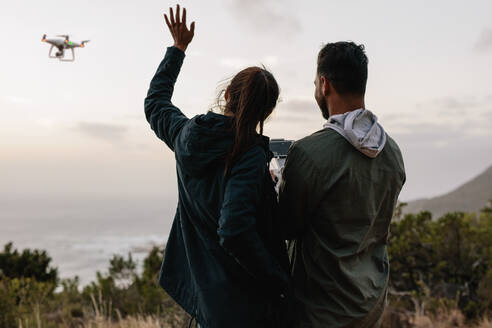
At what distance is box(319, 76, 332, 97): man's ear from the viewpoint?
1.87 meters

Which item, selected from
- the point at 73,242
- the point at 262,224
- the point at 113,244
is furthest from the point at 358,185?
the point at 73,242

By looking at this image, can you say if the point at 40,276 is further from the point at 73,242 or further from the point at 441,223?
the point at 73,242

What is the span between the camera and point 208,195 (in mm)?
1655

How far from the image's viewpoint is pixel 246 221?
4.94ft

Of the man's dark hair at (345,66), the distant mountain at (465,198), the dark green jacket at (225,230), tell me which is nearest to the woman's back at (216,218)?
the dark green jacket at (225,230)

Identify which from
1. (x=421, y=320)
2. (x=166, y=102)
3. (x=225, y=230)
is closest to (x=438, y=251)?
(x=421, y=320)

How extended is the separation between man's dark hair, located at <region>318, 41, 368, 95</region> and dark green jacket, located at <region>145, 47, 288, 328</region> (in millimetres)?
446

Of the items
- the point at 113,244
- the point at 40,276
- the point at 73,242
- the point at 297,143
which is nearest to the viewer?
the point at 297,143

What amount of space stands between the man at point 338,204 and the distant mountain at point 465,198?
54411 millimetres

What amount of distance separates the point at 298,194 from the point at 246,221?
325 millimetres

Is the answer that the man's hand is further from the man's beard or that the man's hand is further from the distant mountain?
the distant mountain

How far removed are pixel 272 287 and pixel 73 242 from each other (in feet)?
160

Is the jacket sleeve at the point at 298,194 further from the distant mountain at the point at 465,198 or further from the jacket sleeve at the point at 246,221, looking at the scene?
the distant mountain at the point at 465,198

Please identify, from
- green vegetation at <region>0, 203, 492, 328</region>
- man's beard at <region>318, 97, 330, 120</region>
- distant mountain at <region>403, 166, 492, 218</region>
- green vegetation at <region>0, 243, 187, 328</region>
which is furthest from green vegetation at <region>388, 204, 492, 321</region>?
distant mountain at <region>403, 166, 492, 218</region>
